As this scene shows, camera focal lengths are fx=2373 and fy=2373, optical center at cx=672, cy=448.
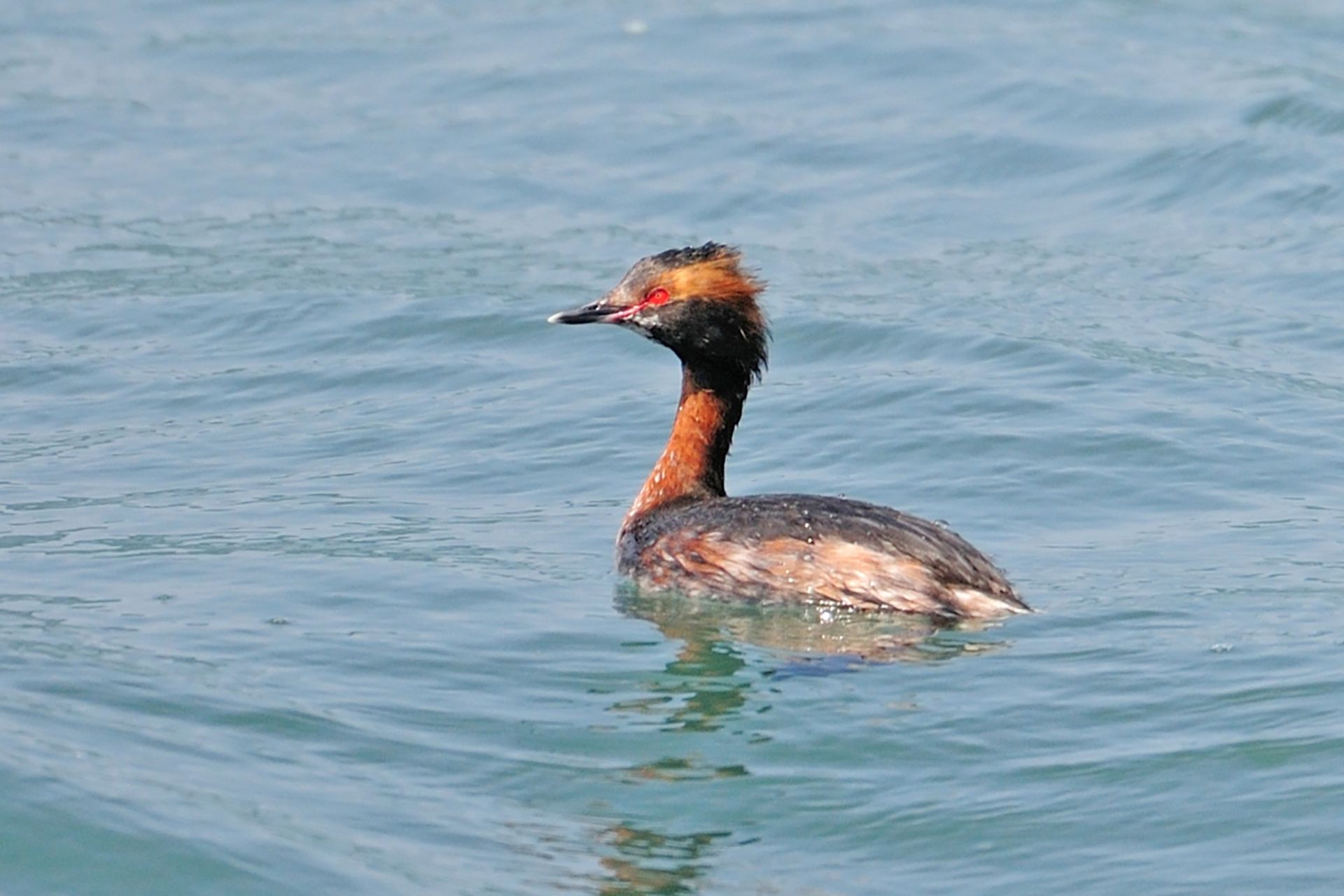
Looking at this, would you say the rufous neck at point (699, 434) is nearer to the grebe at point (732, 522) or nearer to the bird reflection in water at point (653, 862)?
the grebe at point (732, 522)

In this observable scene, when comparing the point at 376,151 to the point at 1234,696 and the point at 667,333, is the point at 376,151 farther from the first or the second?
the point at 1234,696

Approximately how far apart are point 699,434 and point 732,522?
0.93 m

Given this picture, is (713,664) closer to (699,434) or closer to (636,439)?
(699,434)

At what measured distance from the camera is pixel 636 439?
35.5ft

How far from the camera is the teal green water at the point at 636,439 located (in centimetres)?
629

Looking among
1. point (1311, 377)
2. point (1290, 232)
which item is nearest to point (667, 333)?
point (1311, 377)

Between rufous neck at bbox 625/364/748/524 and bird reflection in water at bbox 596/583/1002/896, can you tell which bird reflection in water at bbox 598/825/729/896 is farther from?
rufous neck at bbox 625/364/748/524

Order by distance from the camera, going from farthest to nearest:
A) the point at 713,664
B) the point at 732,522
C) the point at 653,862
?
the point at 732,522, the point at 713,664, the point at 653,862

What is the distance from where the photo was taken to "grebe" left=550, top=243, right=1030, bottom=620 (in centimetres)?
799

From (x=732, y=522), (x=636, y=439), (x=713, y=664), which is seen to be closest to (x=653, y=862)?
(x=713, y=664)

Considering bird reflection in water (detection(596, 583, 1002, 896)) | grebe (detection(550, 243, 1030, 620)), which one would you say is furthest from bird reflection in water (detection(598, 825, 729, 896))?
grebe (detection(550, 243, 1030, 620))

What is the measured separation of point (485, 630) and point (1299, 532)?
3.23 m

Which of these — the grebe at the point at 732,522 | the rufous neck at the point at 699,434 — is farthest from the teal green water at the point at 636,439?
the rufous neck at the point at 699,434

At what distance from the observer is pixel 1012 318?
500 inches
